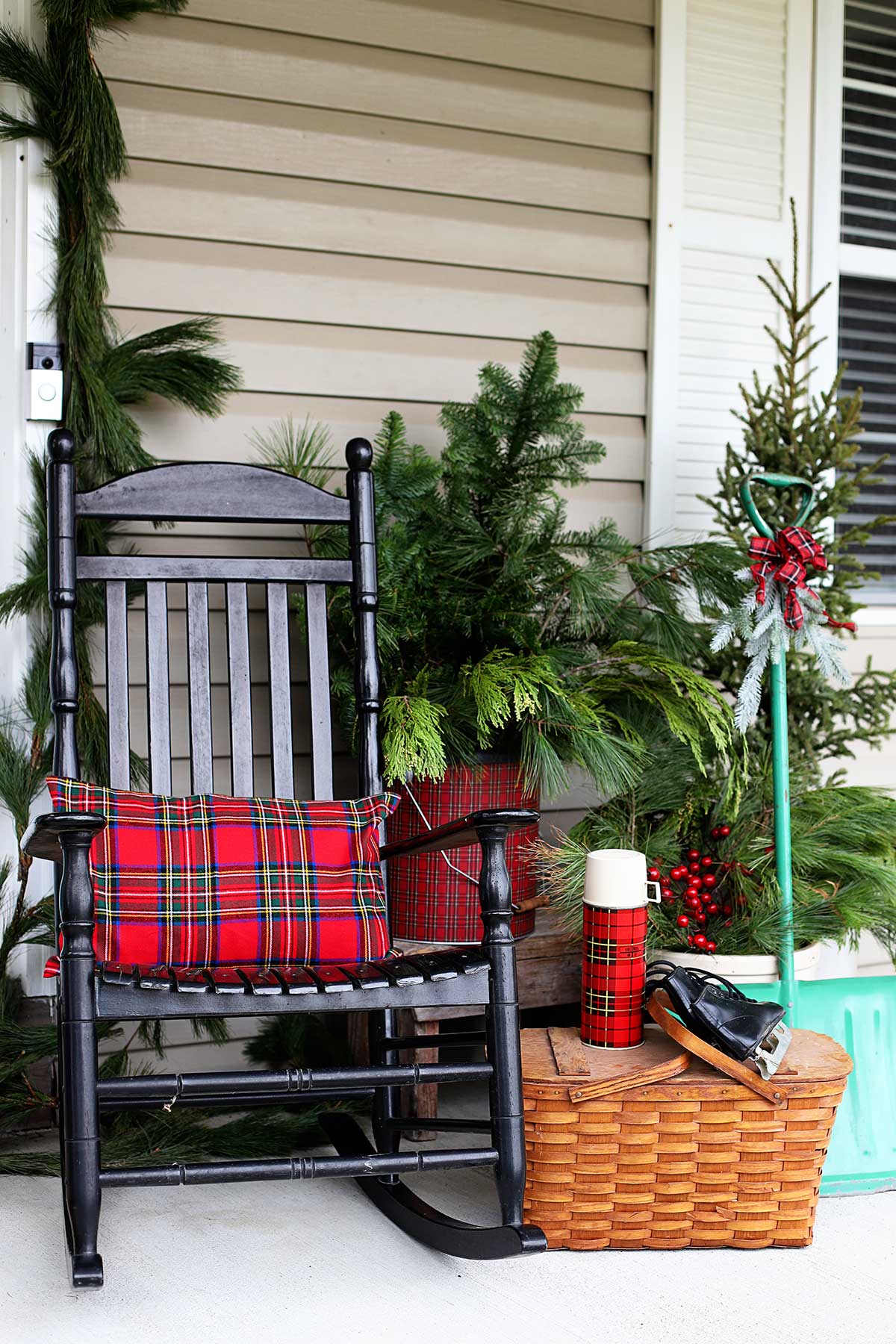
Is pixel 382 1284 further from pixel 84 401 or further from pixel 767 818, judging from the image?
pixel 84 401

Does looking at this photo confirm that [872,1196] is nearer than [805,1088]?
No

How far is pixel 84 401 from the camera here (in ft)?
6.95

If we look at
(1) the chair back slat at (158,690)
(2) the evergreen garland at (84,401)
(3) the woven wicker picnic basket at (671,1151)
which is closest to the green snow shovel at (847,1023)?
(3) the woven wicker picnic basket at (671,1151)

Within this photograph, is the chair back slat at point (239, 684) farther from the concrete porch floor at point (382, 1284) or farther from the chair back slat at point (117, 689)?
the concrete porch floor at point (382, 1284)

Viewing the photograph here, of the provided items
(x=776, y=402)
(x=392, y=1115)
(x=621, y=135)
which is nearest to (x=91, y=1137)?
(x=392, y=1115)

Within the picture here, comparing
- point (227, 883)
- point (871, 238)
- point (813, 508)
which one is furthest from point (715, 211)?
point (227, 883)

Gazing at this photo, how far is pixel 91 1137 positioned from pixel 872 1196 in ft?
4.02

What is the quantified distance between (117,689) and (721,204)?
5.72ft

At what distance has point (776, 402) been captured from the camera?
243 cm

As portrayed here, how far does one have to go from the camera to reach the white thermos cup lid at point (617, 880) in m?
1.77

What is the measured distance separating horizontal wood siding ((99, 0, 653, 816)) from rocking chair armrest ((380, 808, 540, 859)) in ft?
2.31

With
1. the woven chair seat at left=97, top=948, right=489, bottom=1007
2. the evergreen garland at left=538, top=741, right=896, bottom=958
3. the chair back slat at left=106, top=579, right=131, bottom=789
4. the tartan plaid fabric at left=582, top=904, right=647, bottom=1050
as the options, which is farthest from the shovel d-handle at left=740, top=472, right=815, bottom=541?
the chair back slat at left=106, top=579, right=131, bottom=789

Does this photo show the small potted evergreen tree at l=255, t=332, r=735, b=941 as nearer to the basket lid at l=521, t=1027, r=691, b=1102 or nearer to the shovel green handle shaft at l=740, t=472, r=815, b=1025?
the shovel green handle shaft at l=740, t=472, r=815, b=1025

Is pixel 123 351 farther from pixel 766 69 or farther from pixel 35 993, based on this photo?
pixel 766 69
